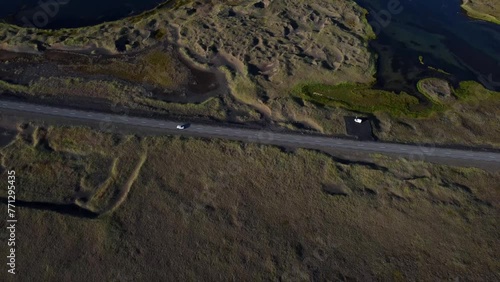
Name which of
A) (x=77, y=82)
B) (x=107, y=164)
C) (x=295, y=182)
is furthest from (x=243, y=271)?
(x=77, y=82)

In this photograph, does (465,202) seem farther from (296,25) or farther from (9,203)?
(9,203)

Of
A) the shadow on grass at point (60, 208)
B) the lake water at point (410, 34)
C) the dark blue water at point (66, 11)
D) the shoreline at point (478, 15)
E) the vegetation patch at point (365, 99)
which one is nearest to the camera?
the shadow on grass at point (60, 208)

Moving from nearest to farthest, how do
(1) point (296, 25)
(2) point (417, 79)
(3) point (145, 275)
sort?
1. (3) point (145, 275)
2. (2) point (417, 79)
3. (1) point (296, 25)

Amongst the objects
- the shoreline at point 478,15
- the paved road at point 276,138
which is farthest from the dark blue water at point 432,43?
the paved road at point 276,138

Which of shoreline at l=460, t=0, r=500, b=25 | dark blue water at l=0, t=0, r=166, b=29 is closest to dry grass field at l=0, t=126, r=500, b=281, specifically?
dark blue water at l=0, t=0, r=166, b=29

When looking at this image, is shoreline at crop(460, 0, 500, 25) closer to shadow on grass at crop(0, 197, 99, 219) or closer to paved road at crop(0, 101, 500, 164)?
paved road at crop(0, 101, 500, 164)

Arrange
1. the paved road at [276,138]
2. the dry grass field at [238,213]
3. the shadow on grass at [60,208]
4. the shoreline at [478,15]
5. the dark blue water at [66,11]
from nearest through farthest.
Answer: the dry grass field at [238,213]
the shadow on grass at [60,208]
the paved road at [276,138]
the dark blue water at [66,11]
the shoreline at [478,15]

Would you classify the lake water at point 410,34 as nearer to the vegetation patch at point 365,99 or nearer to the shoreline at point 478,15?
the shoreline at point 478,15
